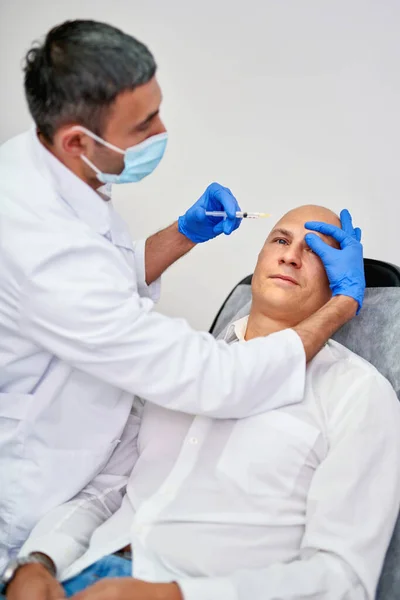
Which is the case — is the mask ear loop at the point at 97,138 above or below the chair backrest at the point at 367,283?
above

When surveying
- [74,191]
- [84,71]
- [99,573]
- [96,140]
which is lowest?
[99,573]

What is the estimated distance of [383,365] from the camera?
149cm

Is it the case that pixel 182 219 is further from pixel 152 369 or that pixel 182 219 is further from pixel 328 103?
pixel 328 103

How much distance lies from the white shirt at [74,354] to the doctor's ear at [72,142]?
36mm

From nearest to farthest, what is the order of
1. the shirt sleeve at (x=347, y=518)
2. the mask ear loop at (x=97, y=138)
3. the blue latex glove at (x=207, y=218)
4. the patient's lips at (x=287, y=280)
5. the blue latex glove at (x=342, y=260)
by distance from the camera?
the shirt sleeve at (x=347, y=518), the mask ear loop at (x=97, y=138), the blue latex glove at (x=342, y=260), the patient's lips at (x=287, y=280), the blue latex glove at (x=207, y=218)

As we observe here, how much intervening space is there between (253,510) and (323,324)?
1.31ft

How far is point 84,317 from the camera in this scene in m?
1.15

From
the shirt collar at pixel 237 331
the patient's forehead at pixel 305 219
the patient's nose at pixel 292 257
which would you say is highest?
the patient's forehead at pixel 305 219

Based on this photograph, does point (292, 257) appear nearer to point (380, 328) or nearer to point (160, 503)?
point (380, 328)

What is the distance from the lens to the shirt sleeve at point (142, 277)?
1680 millimetres

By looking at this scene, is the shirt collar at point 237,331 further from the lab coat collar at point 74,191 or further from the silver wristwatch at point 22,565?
the silver wristwatch at point 22,565

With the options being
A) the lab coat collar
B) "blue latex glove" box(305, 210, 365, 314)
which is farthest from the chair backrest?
the lab coat collar

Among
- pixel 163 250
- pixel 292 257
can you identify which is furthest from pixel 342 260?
pixel 163 250

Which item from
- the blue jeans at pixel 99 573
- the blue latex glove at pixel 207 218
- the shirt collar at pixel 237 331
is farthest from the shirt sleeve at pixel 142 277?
the blue jeans at pixel 99 573
